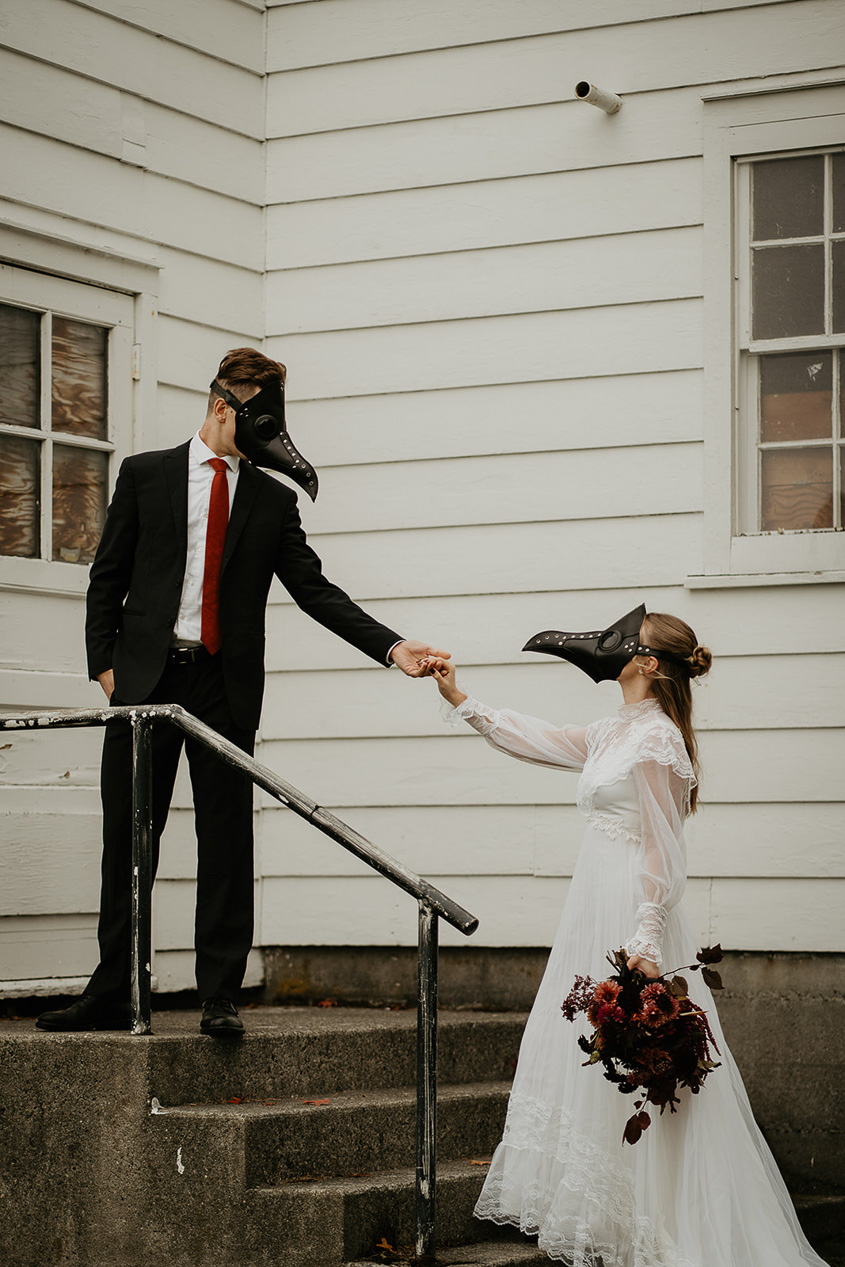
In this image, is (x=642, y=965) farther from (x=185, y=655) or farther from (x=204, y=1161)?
(x=185, y=655)

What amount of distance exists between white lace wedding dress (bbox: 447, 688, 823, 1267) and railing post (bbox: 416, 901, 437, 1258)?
1.24 feet

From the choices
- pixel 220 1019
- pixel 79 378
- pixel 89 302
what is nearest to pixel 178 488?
pixel 79 378

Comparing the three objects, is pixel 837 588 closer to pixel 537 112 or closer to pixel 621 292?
pixel 621 292

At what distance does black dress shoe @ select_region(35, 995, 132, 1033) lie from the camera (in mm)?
4805

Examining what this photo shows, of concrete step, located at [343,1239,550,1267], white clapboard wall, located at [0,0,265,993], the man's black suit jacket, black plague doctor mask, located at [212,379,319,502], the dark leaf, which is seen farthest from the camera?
white clapboard wall, located at [0,0,265,993]

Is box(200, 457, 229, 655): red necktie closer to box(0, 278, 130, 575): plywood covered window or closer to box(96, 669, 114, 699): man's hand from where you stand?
box(96, 669, 114, 699): man's hand

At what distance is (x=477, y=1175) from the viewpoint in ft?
15.6

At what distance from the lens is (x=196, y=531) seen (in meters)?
5.04

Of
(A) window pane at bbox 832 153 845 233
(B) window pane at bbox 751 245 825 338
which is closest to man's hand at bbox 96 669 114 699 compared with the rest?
(B) window pane at bbox 751 245 825 338

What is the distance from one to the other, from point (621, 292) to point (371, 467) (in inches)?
48.8

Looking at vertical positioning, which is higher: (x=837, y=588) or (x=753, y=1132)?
(x=837, y=588)

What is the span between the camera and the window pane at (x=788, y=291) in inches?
242

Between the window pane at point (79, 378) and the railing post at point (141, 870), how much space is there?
6.34 ft

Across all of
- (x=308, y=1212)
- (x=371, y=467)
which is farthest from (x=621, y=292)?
(x=308, y=1212)
